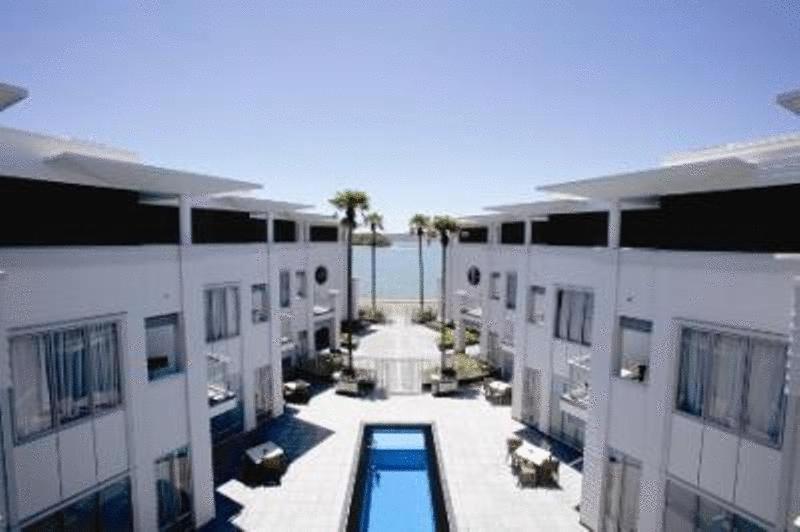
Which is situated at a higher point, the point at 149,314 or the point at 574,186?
Result: the point at 574,186

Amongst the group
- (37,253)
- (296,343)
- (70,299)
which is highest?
(37,253)

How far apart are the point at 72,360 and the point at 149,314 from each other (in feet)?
8.21

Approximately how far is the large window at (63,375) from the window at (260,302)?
10822 mm

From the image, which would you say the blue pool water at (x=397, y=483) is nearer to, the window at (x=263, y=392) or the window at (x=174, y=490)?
the window at (x=263, y=392)

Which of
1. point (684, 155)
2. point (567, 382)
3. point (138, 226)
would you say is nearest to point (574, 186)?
point (684, 155)

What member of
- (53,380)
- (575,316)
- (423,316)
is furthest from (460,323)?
(53,380)

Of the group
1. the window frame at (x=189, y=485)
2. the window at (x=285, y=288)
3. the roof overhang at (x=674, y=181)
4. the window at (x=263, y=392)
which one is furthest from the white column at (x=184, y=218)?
the window at (x=285, y=288)

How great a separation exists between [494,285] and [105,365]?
83.5 feet

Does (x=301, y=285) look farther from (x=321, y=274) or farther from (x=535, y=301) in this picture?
(x=535, y=301)

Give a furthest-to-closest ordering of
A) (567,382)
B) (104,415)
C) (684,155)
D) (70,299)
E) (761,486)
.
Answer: (567,382) < (684,155) < (104,415) < (70,299) < (761,486)

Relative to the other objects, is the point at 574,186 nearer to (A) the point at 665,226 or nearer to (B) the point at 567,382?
(A) the point at 665,226

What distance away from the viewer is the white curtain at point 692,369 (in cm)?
1170

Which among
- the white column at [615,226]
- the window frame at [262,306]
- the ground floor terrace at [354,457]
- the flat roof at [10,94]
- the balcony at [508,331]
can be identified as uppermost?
the flat roof at [10,94]

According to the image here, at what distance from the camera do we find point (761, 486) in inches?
402
